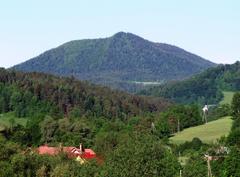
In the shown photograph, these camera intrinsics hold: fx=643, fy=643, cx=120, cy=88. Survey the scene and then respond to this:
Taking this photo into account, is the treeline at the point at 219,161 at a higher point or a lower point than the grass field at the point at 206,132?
higher

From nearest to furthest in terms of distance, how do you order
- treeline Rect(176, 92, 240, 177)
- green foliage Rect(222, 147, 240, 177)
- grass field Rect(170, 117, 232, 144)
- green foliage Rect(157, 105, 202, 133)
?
1. treeline Rect(176, 92, 240, 177)
2. green foliage Rect(222, 147, 240, 177)
3. grass field Rect(170, 117, 232, 144)
4. green foliage Rect(157, 105, 202, 133)

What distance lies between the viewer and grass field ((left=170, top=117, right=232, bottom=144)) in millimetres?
149488

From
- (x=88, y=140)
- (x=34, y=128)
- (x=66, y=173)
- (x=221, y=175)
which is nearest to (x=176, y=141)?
(x=88, y=140)

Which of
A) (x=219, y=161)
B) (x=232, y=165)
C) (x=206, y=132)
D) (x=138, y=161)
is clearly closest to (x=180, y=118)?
(x=206, y=132)

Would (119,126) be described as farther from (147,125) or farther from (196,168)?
(196,168)

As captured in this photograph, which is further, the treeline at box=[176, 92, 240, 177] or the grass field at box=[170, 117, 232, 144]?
the grass field at box=[170, 117, 232, 144]

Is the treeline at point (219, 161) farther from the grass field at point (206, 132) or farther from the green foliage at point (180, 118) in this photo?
the green foliage at point (180, 118)

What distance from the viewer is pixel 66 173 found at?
221 ft

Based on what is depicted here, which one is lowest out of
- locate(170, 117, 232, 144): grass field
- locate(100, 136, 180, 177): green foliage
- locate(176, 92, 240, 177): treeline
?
locate(170, 117, 232, 144): grass field

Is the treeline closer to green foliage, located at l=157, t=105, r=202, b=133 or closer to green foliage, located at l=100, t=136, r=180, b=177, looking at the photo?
green foliage, located at l=100, t=136, r=180, b=177

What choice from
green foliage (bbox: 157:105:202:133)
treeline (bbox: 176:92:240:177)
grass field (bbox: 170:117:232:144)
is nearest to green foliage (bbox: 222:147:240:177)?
treeline (bbox: 176:92:240:177)

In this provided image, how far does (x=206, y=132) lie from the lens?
158500mm

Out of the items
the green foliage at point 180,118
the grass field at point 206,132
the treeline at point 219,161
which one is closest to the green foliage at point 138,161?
the treeline at point 219,161

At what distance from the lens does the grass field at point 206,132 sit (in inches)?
5885
